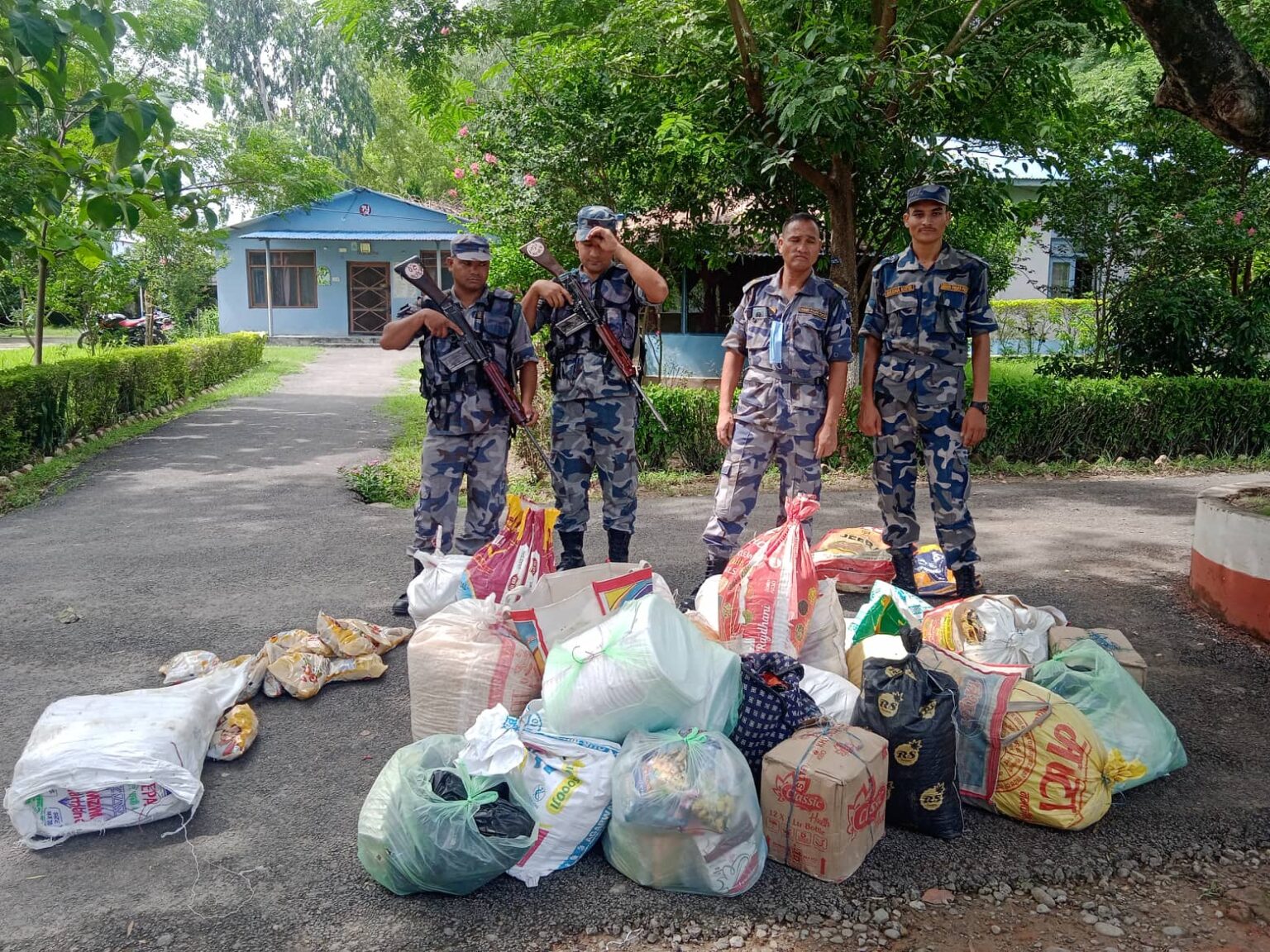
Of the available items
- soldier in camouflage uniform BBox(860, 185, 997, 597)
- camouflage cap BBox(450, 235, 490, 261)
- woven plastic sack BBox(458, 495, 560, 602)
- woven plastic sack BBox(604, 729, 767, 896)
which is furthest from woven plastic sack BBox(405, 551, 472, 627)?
soldier in camouflage uniform BBox(860, 185, 997, 597)

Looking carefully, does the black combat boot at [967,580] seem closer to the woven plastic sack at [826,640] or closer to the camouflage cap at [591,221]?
the woven plastic sack at [826,640]

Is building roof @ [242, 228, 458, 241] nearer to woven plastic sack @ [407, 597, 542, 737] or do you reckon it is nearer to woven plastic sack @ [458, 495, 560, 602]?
woven plastic sack @ [458, 495, 560, 602]

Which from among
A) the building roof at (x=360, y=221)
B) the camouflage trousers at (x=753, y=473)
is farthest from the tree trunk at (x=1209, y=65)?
the building roof at (x=360, y=221)

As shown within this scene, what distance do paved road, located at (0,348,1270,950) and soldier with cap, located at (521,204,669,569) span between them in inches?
29.1

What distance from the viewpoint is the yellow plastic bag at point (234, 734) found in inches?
129

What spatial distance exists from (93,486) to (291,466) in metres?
1.67

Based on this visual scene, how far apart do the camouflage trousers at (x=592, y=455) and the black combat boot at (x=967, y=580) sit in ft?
5.28

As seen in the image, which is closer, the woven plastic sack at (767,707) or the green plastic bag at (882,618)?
the woven plastic sack at (767,707)

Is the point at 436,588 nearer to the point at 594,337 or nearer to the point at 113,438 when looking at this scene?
the point at 594,337

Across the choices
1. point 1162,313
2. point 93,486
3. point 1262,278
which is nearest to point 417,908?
point 93,486

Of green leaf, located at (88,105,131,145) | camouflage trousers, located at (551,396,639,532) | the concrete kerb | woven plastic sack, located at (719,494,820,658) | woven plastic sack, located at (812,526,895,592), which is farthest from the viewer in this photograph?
woven plastic sack, located at (812,526,895,592)

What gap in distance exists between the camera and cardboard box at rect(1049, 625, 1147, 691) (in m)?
3.51

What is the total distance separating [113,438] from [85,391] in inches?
23.7

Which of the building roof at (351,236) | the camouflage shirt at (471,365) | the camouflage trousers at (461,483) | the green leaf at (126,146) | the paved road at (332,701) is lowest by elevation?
the paved road at (332,701)
